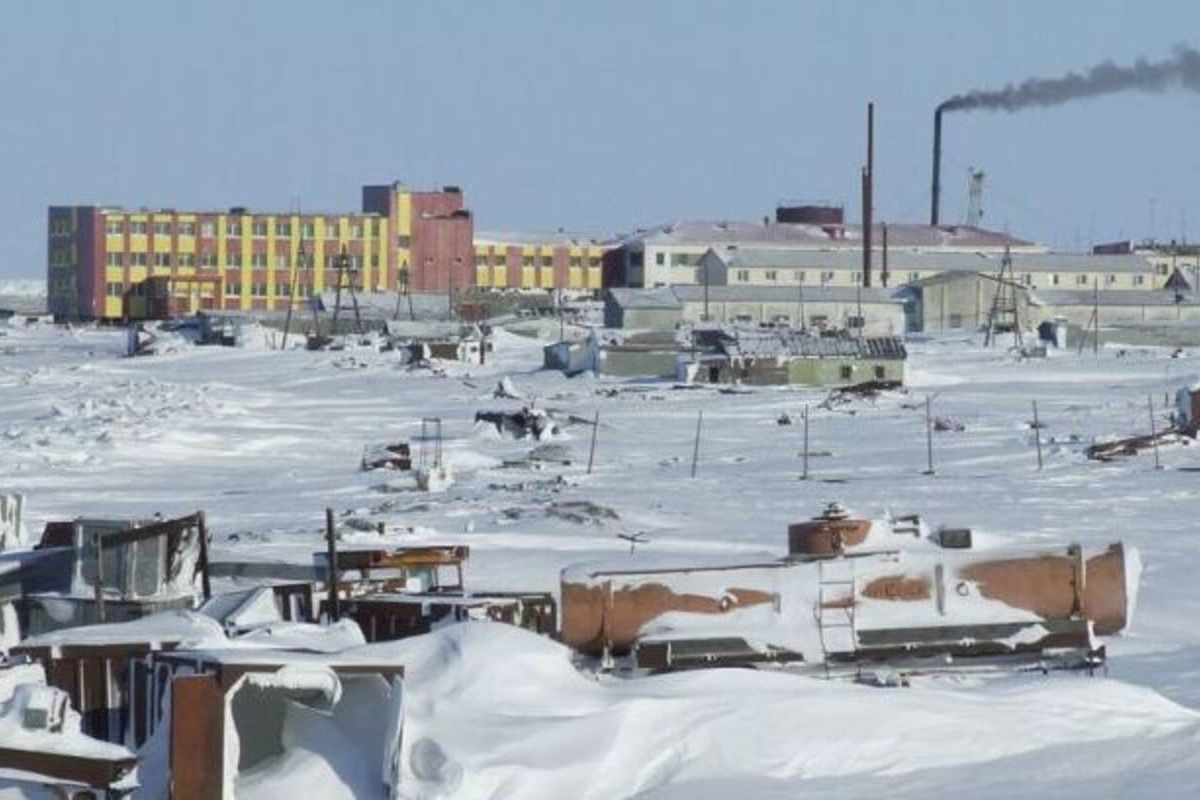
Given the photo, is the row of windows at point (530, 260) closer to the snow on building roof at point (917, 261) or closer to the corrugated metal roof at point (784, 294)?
the snow on building roof at point (917, 261)

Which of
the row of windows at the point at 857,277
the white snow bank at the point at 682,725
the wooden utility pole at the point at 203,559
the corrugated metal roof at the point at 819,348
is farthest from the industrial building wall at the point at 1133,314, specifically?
the white snow bank at the point at 682,725

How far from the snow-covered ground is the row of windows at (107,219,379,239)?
51.7 m

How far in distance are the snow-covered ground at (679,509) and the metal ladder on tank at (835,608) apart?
0.54 meters

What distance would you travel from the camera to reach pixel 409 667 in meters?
10.9

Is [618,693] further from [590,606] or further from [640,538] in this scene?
[640,538]

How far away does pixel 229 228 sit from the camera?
371 ft

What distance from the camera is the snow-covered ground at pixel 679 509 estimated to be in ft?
35.6

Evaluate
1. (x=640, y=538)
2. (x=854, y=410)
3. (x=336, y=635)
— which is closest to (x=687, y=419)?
(x=854, y=410)

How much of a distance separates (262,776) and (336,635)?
1.52 meters

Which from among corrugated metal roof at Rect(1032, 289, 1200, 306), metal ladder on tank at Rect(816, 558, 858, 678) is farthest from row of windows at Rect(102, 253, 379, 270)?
metal ladder on tank at Rect(816, 558, 858, 678)

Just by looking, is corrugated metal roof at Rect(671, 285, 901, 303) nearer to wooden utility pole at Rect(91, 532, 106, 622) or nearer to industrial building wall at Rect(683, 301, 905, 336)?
industrial building wall at Rect(683, 301, 905, 336)

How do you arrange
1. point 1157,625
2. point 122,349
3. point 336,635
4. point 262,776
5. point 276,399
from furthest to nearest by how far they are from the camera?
point 122,349
point 276,399
point 1157,625
point 336,635
point 262,776

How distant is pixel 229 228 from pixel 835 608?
101m

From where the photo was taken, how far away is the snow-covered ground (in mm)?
10844
